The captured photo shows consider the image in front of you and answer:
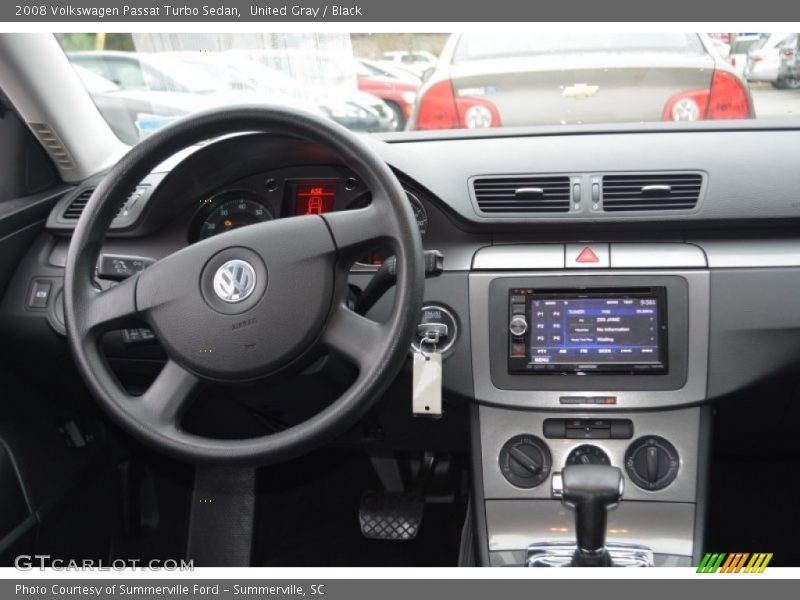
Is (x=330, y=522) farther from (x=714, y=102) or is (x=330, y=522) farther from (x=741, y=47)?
(x=741, y=47)

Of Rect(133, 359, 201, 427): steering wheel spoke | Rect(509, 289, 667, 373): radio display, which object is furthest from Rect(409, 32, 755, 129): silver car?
Rect(133, 359, 201, 427): steering wheel spoke

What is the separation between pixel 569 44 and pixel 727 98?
44 centimetres

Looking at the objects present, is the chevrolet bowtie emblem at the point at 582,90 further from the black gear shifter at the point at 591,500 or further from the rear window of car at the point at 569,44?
the black gear shifter at the point at 591,500

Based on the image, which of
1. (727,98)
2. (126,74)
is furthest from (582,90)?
(126,74)

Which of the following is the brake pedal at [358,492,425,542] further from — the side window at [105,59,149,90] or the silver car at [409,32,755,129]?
the side window at [105,59,149,90]

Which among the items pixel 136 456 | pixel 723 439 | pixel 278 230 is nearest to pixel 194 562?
pixel 136 456

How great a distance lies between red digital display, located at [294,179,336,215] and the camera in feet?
6.78

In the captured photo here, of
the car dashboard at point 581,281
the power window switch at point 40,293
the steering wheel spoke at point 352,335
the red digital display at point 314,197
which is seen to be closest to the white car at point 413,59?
the car dashboard at point 581,281

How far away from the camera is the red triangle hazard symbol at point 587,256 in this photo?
1.93 m

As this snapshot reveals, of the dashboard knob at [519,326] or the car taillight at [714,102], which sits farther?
the car taillight at [714,102]

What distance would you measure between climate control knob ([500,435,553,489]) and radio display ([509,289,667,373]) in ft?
0.67

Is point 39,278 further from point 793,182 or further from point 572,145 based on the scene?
point 793,182

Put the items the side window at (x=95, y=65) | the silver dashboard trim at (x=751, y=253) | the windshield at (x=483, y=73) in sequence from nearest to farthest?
the silver dashboard trim at (x=751, y=253), the windshield at (x=483, y=73), the side window at (x=95, y=65)

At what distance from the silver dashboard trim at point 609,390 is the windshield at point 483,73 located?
49cm
